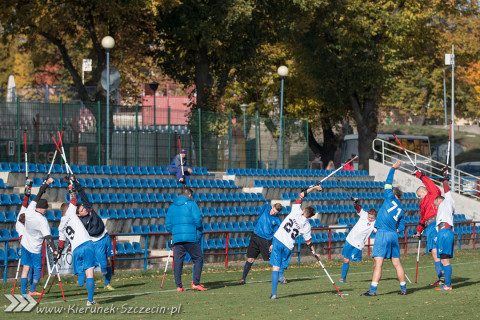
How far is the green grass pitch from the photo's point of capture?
1145 centimetres

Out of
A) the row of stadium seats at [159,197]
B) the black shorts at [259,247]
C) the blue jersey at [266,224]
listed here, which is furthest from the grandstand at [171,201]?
the black shorts at [259,247]

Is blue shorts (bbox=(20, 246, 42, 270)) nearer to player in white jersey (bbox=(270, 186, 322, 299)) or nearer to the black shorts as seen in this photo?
player in white jersey (bbox=(270, 186, 322, 299))

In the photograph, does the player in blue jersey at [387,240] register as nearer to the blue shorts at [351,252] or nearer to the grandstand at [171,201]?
the blue shorts at [351,252]

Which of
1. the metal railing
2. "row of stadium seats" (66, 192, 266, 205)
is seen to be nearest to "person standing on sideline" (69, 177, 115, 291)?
"row of stadium seats" (66, 192, 266, 205)

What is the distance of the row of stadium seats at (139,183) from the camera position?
69.9ft

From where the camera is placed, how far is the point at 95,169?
23.2 metres

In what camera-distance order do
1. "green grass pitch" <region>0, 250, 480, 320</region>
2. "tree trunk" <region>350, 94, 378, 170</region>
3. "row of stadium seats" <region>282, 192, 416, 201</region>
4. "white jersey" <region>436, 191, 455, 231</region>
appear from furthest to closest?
"tree trunk" <region>350, 94, 378, 170</region>, "row of stadium seats" <region>282, 192, 416, 201</region>, "white jersey" <region>436, 191, 455, 231</region>, "green grass pitch" <region>0, 250, 480, 320</region>

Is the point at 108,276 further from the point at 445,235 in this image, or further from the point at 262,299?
the point at 445,235

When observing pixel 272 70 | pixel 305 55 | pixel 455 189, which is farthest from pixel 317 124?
pixel 455 189

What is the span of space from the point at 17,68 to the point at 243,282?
60.8 metres

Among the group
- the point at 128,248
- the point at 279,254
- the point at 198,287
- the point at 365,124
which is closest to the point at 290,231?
the point at 279,254

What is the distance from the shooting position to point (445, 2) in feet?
128

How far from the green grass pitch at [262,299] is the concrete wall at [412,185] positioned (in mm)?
13532

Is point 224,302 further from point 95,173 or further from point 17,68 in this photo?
point 17,68
